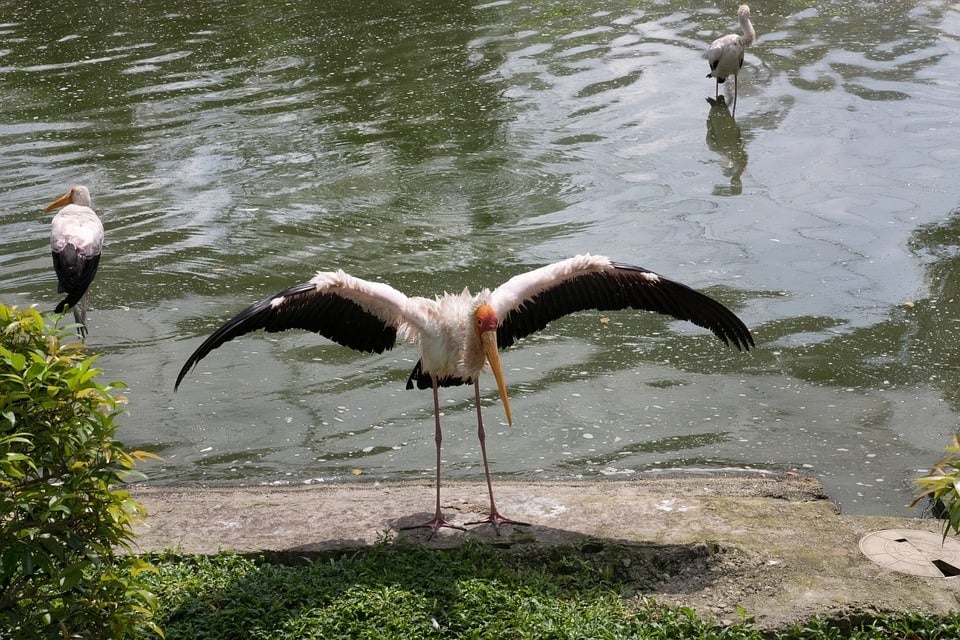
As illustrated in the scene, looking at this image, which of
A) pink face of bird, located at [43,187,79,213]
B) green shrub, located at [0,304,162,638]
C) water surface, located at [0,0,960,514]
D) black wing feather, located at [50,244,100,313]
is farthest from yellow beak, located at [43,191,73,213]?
green shrub, located at [0,304,162,638]

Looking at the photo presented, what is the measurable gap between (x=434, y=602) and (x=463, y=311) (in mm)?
1314

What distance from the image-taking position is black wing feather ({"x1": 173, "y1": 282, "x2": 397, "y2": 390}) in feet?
14.4

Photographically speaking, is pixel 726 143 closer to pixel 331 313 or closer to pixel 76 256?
pixel 76 256

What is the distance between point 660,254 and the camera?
8102 millimetres

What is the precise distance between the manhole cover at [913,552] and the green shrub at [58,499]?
2.77m

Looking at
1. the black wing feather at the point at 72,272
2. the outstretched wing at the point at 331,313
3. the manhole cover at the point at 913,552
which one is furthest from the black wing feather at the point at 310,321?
the black wing feather at the point at 72,272

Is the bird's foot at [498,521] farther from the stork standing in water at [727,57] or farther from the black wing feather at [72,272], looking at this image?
the stork standing in water at [727,57]

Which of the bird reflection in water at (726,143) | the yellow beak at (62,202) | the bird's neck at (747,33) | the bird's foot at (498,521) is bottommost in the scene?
the bird's foot at (498,521)

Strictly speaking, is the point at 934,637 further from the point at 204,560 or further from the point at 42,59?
the point at 42,59

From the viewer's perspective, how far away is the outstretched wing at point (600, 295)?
473 cm

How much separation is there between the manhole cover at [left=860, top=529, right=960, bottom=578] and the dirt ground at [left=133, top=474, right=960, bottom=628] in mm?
45

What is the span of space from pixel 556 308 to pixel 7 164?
7832mm

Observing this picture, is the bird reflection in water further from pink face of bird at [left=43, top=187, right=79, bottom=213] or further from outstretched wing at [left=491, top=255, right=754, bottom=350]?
pink face of bird at [left=43, top=187, right=79, bottom=213]

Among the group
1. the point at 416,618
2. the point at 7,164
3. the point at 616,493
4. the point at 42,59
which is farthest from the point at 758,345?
the point at 42,59
